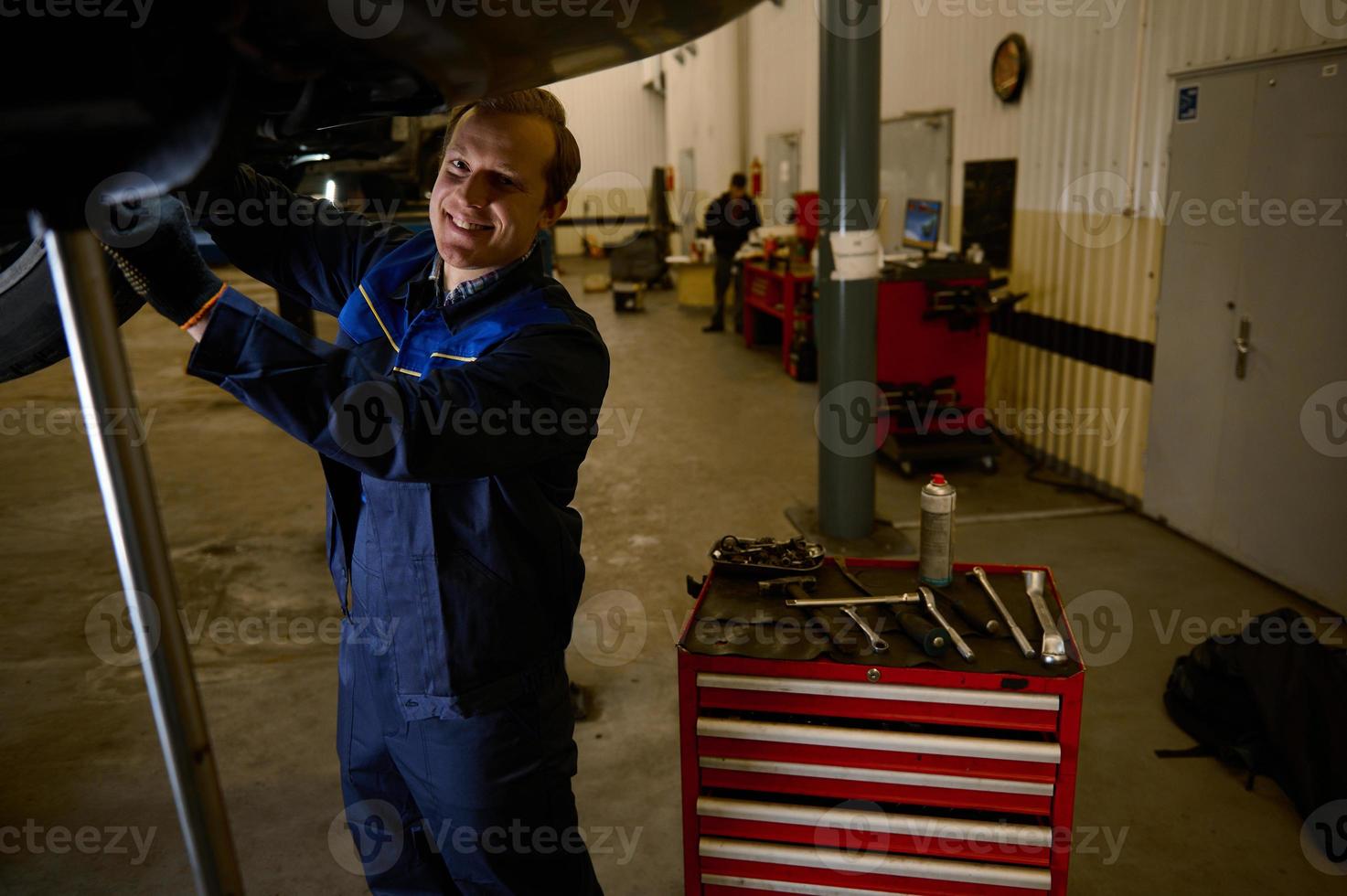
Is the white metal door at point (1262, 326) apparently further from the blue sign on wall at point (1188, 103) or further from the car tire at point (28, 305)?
the car tire at point (28, 305)

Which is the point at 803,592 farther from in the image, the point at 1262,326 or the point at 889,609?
the point at 1262,326

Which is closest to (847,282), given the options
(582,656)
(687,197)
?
(582,656)

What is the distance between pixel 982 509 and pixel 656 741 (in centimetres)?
216

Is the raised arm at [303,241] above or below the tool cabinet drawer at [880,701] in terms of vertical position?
above

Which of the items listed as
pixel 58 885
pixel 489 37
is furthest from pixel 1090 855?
pixel 58 885

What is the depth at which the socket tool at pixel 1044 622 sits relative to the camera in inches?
58.2

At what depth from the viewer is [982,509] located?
13.6ft

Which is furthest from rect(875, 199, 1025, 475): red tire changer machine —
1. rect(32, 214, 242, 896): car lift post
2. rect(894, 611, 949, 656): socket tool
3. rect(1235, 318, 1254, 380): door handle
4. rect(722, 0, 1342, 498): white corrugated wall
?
rect(32, 214, 242, 896): car lift post

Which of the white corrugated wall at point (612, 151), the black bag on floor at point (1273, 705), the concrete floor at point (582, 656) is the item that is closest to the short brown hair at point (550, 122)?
the concrete floor at point (582, 656)

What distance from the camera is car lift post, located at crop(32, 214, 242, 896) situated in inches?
23.7

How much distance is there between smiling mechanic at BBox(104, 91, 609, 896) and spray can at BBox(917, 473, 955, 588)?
0.69m

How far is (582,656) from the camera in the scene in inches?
120

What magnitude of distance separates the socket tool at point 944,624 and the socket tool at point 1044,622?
112mm

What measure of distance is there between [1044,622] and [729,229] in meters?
7.17
